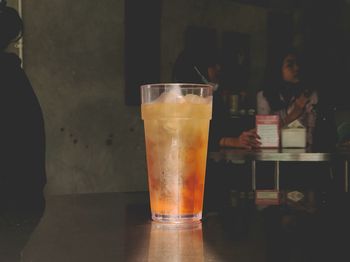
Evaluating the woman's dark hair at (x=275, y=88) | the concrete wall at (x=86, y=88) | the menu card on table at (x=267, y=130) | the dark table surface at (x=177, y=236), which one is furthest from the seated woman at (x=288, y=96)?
the dark table surface at (x=177, y=236)

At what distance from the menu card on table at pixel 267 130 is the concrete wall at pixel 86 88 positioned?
263 centimetres

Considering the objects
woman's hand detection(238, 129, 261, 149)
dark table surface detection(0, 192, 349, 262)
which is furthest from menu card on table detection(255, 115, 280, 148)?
dark table surface detection(0, 192, 349, 262)

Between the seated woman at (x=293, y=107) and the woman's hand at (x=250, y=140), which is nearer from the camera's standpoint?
the woman's hand at (x=250, y=140)

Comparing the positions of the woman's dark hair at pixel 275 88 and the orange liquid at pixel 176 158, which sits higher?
the woman's dark hair at pixel 275 88

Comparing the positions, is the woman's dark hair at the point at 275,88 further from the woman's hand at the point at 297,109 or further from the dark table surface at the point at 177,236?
the dark table surface at the point at 177,236

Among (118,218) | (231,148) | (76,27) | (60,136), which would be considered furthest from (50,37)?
(118,218)

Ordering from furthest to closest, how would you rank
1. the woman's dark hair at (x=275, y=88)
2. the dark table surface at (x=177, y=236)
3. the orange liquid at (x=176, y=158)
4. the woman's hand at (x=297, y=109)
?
the woman's dark hair at (x=275, y=88) < the woman's hand at (x=297, y=109) < the orange liquid at (x=176, y=158) < the dark table surface at (x=177, y=236)

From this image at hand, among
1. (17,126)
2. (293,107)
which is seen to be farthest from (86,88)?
(17,126)

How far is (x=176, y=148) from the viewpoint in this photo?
77cm

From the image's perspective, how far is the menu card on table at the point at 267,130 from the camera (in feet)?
10.7

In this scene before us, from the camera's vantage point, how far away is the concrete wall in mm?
5141

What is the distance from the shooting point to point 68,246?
595 millimetres

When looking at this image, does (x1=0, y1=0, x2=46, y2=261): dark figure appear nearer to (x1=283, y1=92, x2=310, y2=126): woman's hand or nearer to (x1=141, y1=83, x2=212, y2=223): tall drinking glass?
(x1=141, y1=83, x2=212, y2=223): tall drinking glass

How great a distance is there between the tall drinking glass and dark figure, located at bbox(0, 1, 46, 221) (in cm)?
148
